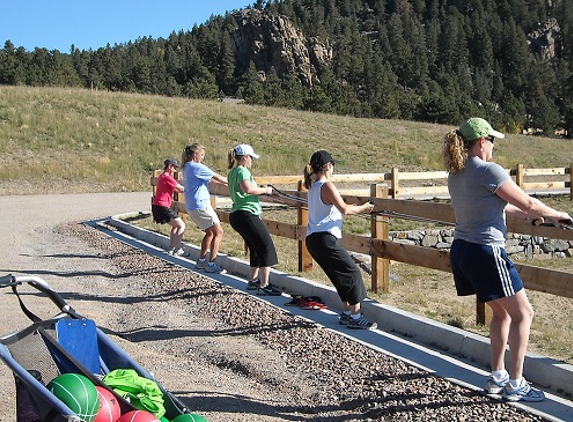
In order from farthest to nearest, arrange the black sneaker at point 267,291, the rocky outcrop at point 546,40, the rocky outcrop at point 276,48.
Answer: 1. the rocky outcrop at point 546,40
2. the rocky outcrop at point 276,48
3. the black sneaker at point 267,291

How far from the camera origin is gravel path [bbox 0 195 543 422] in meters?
5.07

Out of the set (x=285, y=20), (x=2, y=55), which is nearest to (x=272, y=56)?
(x=285, y=20)

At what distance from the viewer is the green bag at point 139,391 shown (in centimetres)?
404

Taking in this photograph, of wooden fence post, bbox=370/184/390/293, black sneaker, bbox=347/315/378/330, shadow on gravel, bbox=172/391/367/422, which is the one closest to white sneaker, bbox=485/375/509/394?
shadow on gravel, bbox=172/391/367/422

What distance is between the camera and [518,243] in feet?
56.2

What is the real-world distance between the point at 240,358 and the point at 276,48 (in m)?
137

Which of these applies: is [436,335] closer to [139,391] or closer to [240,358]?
[240,358]

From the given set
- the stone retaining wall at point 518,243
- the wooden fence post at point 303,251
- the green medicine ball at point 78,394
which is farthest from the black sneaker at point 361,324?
the stone retaining wall at point 518,243

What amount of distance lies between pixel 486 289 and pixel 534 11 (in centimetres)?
18621

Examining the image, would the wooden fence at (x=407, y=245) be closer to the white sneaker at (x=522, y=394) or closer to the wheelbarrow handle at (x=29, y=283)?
the white sneaker at (x=522, y=394)

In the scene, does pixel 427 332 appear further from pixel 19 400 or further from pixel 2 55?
pixel 2 55

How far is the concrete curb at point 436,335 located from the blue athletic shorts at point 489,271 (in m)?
0.93

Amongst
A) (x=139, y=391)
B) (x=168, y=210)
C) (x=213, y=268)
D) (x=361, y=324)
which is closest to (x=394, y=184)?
(x=168, y=210)

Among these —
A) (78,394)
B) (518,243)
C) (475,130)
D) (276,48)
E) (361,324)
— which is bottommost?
(518,243)
